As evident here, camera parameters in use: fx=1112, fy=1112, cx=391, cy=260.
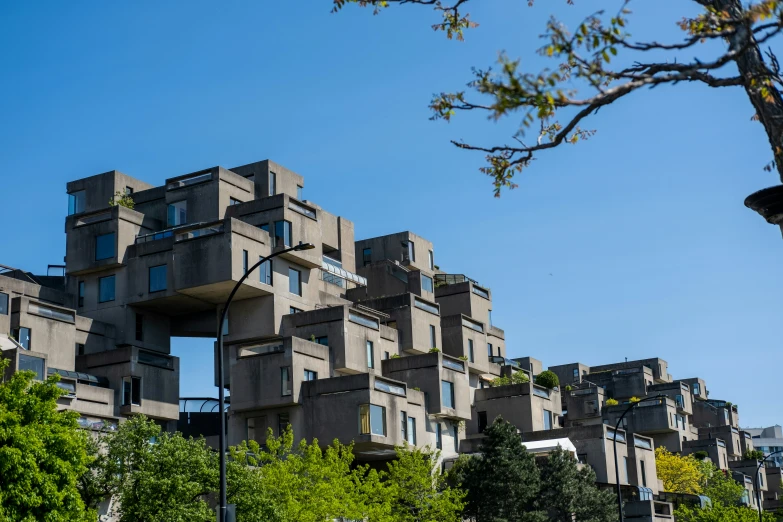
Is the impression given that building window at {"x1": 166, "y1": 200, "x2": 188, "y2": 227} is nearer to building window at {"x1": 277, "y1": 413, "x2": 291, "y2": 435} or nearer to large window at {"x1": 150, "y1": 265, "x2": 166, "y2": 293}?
large window at {"x1": 150, "y1": 265, "x2": 166, "y2": 293}

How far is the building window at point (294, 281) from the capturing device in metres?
64.6

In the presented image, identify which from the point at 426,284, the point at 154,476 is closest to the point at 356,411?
the point at 154,476

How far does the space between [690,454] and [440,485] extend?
52.3 m

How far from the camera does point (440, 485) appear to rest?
5756 centimetres

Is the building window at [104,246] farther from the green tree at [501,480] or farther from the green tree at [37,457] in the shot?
the green tree at [37,457]

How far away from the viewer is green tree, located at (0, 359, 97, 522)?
3070 cm

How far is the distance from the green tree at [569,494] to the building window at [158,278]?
23133mm

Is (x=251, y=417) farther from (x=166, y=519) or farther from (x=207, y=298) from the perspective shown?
(x=166, y=519)

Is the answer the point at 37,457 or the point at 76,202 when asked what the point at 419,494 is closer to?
the point at 37,457

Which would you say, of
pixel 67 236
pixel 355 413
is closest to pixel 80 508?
pixel 355 413

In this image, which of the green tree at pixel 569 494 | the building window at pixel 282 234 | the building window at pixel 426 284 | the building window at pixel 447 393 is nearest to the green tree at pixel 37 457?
the green tree at pixel 569 494

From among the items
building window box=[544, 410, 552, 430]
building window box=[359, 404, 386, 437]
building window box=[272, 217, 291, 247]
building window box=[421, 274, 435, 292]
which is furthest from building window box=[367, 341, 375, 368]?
building window box=[544, 410, 552, 430]

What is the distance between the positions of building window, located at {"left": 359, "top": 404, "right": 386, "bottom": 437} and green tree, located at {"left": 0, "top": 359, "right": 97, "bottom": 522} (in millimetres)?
23638

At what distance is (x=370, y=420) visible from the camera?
5725cm
